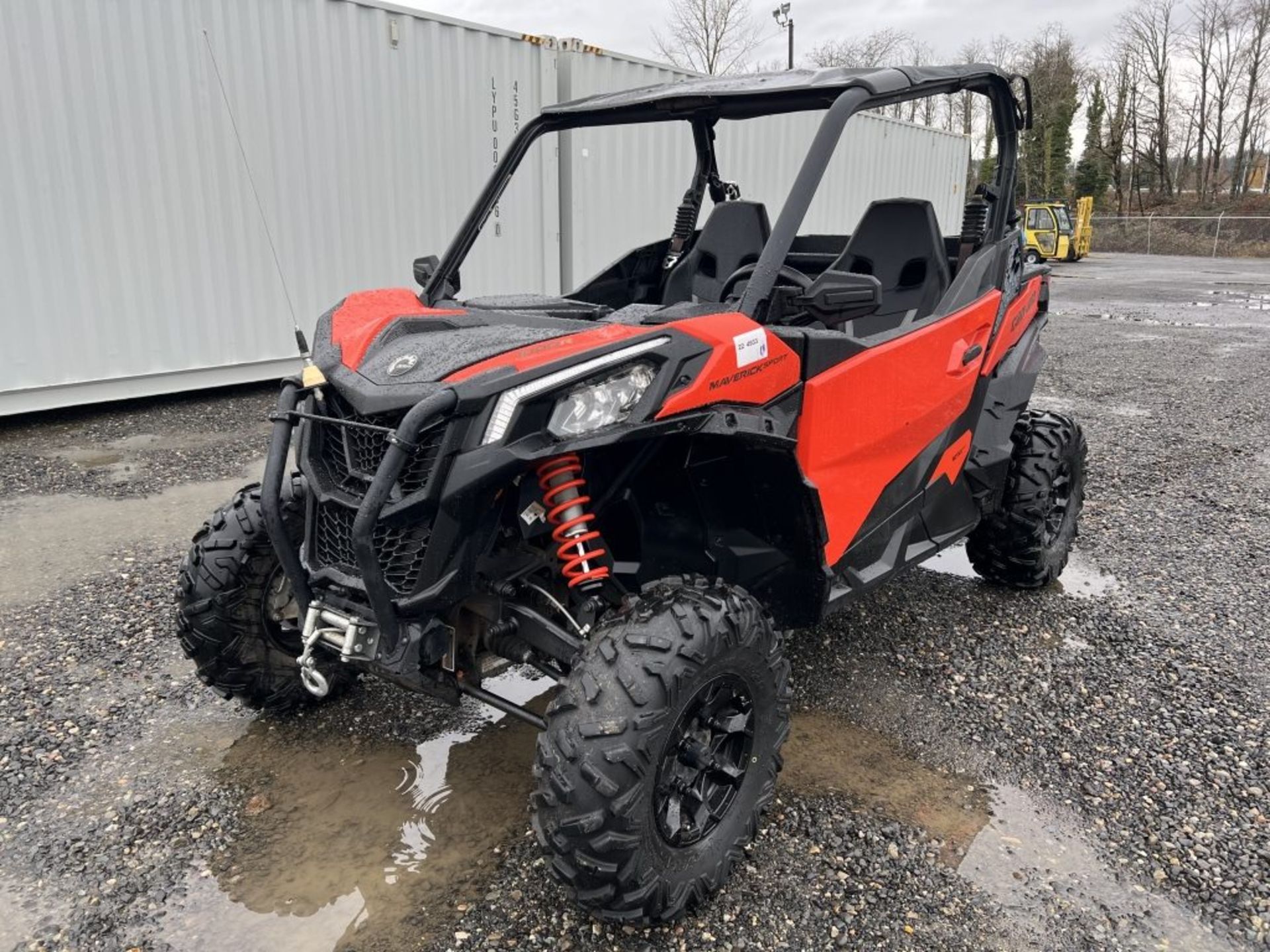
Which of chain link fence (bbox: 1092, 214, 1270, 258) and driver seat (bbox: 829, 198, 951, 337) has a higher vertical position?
chain link fence (bbox: 1092, 214, 1270, 258)

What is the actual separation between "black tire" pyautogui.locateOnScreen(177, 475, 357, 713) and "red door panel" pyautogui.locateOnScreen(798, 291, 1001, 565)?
151cm

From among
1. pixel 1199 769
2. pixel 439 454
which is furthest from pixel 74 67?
pixel 1199 769

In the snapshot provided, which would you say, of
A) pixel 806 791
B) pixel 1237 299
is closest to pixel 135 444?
pixel 806 791

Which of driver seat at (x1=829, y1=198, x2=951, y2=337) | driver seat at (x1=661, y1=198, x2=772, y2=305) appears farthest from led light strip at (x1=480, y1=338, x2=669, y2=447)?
driver seat at (x1=829, y1=198, x2=951, y2=337)

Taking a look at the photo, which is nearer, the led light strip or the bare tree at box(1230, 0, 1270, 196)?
Result: the led light strip

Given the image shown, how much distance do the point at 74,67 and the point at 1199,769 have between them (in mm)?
7808

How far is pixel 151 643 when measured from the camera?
3.72m

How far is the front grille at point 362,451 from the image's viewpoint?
2156 mm

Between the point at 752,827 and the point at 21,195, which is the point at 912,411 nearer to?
the point at 752,827

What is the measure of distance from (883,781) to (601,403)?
1.56m

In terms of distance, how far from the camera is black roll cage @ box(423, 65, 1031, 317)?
103 inches

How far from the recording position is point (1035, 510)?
4.06 m

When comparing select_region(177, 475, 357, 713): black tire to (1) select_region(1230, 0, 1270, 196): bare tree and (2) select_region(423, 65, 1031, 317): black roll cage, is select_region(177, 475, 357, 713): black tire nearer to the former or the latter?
(2) select_region(423, 65, 1031, 317): black roll cage

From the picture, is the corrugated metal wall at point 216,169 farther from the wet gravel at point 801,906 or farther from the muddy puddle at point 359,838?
the wet gravel at point 801,906
